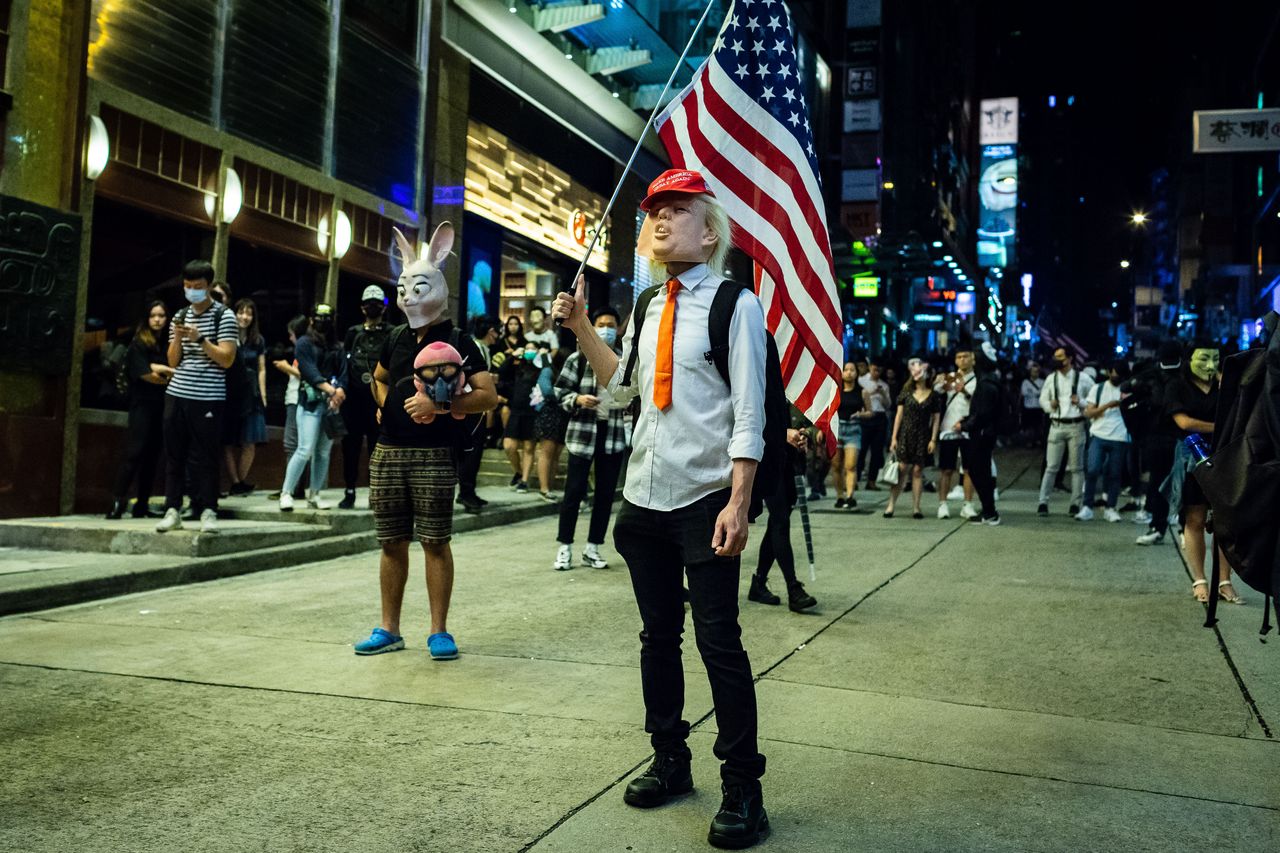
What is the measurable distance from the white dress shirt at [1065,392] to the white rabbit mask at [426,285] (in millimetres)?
11001

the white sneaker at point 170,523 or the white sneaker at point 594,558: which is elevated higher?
the white sneaker at point 170,523

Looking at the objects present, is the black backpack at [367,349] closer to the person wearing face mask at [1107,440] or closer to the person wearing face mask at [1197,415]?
Result: the person wearing face mask at [1197,415]

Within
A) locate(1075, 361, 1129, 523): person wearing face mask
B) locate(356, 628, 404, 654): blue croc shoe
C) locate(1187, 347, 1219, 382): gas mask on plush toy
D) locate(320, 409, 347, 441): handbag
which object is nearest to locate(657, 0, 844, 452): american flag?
locate(356, 628, 404, 654): blue croc shoe

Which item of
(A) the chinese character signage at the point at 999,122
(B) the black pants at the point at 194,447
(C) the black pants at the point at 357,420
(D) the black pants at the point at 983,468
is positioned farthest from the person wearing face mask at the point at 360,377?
(A) the chinese character signage at the point at 999,122

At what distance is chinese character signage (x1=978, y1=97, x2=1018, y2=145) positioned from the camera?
82.7m

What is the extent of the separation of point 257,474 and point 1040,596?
27.6 feet

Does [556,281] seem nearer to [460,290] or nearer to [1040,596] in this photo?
[460,290]

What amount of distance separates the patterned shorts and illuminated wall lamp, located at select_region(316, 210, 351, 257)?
9.34 m

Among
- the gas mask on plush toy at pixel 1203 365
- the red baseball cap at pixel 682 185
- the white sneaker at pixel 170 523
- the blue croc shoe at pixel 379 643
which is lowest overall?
the blue croc shoe at pixel 379 643

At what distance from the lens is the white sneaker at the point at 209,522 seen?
29.1 ft

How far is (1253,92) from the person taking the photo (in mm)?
46031

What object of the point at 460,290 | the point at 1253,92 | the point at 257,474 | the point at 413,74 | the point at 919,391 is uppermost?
the point at 1253,92

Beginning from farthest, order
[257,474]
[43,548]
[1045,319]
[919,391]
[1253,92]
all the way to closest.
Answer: [1045,319], [1253,92], [919,391], [257,474], [43,548]

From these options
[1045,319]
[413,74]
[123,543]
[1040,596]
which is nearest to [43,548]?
[123,543]
